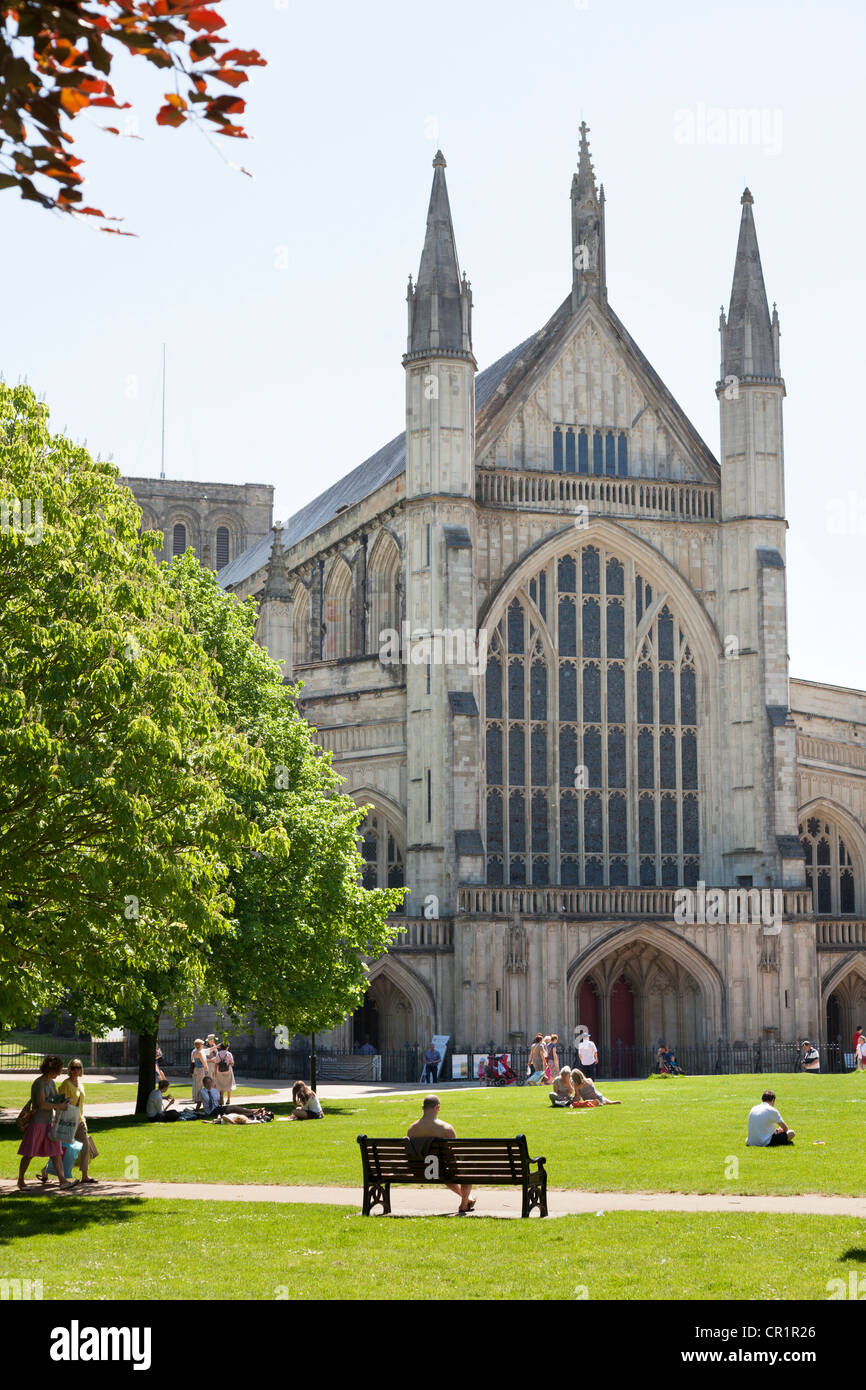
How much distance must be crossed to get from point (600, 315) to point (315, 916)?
25.4m

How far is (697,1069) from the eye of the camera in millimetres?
44438

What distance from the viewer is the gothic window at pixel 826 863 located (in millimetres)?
50688

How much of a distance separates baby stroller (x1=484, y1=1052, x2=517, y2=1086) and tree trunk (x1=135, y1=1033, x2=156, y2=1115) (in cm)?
1179

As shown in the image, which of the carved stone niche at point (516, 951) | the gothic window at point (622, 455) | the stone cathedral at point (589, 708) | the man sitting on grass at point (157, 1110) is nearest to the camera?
the man sitting on grass at point (157, 1110)

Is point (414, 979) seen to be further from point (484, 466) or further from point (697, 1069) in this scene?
point (484, 466)

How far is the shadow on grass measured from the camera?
50.2 ft

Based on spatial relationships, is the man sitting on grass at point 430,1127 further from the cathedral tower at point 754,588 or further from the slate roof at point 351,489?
the slate roof at point 351,489

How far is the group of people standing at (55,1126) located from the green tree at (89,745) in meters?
0.98

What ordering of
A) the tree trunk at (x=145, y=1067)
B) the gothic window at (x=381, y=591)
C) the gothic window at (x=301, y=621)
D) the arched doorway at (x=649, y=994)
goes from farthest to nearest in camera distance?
the gothic window at (x=301, y=621) < the gothic window at (x=381, y=591) < the arched doorway at (x=649, y=994) < the tree trunk at (x=145, y=1067)

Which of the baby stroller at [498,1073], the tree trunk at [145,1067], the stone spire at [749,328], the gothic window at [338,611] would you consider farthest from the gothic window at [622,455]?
the tree trunk at [145,1067]

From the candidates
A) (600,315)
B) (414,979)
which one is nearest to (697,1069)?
(414,979)

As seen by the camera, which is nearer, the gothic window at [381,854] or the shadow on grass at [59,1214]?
the shadow on grass at [59,1214]

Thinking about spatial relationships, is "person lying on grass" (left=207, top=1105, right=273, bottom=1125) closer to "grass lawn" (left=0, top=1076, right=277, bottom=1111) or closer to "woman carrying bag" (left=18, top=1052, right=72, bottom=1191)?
"grass lawn" (left=0, top=1076, right=277, bottom=1111)

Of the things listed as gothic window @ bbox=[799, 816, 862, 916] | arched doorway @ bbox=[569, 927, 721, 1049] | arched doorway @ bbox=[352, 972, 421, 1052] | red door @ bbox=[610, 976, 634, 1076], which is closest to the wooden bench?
arched doorway @ bbox=[352, 972, 421, 1052]
